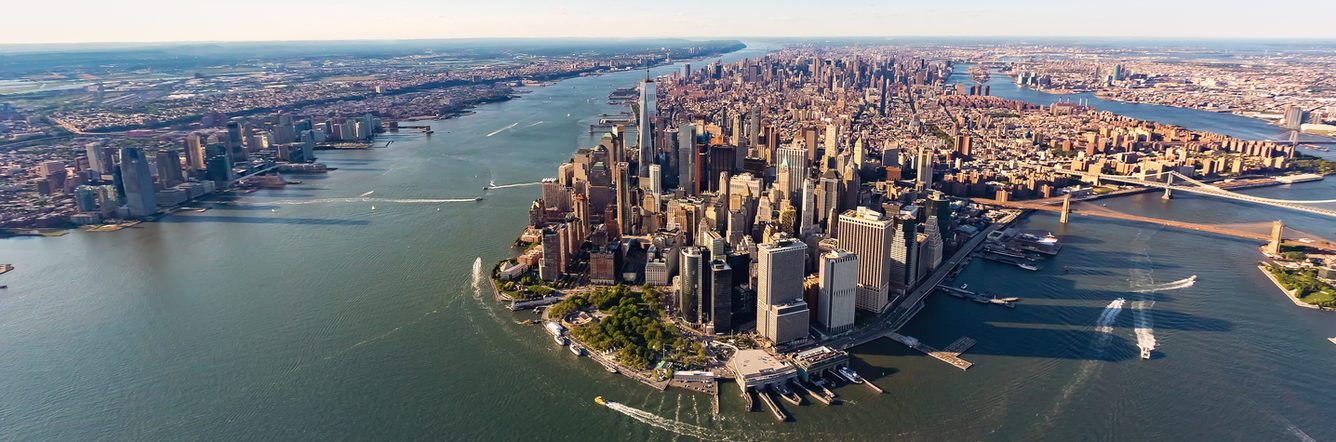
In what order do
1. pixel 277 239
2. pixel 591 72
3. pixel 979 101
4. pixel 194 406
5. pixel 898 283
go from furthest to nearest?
pixel 591 72 < pixel 979 101 < pixel 277 239 < pixel 898 283 < pixel 194 406

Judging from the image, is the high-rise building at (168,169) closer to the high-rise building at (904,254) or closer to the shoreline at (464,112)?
the shoreline at (464,112)

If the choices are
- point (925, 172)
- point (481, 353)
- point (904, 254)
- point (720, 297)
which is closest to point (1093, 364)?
point (904, 254)

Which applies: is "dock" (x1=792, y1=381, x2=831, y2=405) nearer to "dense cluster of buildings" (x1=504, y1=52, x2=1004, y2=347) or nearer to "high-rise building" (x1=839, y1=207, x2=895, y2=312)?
"dense cluster of buildings" (x1=504, y1=52, x2=1004, y2=347)

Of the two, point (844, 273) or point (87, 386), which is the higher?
point (844, 273)

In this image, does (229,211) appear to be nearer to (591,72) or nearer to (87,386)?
(87,386)

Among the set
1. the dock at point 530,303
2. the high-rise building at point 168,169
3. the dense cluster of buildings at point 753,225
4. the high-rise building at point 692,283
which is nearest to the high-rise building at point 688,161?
the dense cluster of buildings at point 753,225

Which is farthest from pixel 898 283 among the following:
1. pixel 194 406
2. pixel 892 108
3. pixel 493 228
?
pixel 892 108
